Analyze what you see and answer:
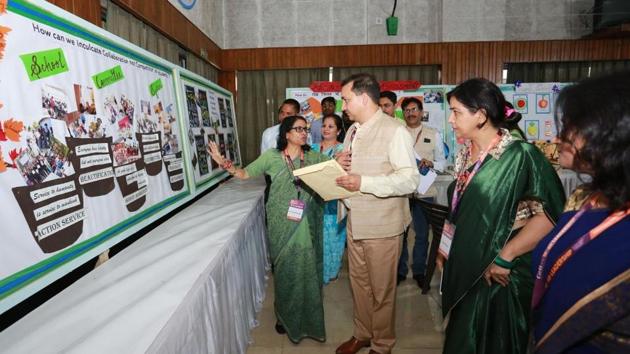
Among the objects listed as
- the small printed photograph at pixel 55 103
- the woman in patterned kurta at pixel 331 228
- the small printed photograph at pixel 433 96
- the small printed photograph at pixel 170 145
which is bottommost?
the woman in patterned kurta at pixel 331 228

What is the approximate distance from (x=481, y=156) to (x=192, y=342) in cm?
122

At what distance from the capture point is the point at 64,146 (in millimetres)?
1190

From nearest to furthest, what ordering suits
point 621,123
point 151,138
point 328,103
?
point 621,123 < point 151,138 < point 328,103

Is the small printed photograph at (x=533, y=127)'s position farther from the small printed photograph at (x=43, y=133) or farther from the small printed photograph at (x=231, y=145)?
the small printed photograph at (x=43, y=133)

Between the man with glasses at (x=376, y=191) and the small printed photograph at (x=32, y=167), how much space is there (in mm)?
1125

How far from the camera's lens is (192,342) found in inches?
47.2

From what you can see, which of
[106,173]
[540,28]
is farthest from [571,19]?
[106,173]

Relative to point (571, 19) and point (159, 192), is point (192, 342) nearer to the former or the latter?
point (159, 192)

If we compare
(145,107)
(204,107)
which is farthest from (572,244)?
(204,107)

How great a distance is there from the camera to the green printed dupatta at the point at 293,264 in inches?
88.0

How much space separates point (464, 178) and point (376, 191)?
1.33 ft

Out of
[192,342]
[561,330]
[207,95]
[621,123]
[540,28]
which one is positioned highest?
[540,28]

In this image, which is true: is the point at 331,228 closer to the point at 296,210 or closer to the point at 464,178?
the point at 296,210

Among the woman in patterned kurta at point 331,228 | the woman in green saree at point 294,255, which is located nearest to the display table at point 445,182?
the woman in patterned kurta at point 331,228
